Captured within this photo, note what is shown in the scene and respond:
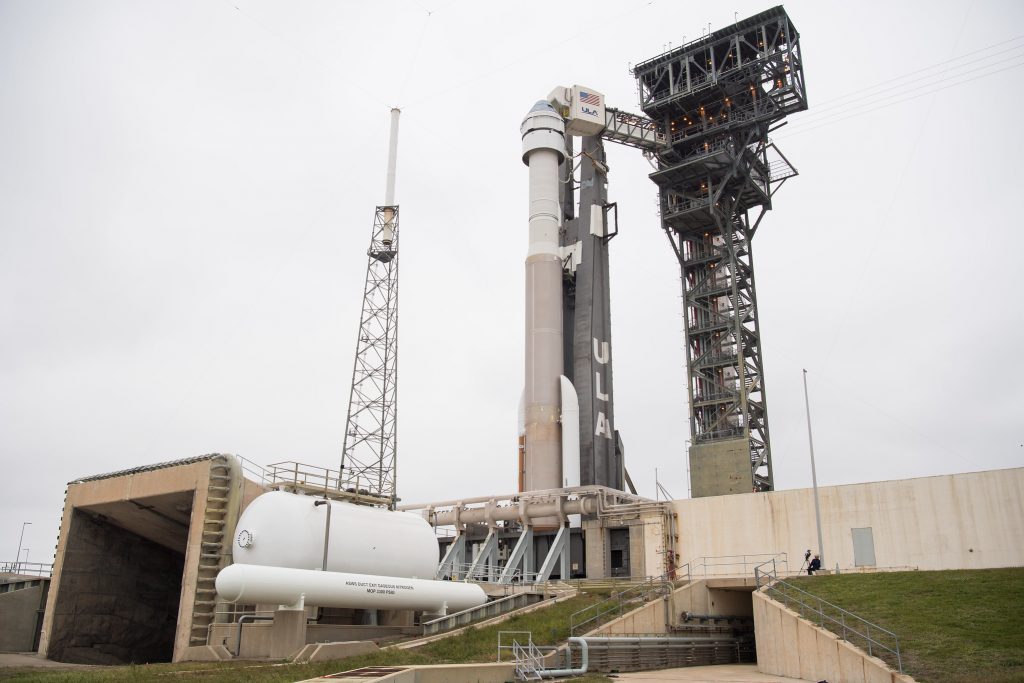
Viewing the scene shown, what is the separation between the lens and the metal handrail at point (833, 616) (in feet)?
78.2

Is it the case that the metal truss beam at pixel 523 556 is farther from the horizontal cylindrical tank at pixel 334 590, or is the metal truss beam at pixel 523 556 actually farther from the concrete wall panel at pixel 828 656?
the concrete wall panel at pixel 828 656

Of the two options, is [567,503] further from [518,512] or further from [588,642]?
[588,642]

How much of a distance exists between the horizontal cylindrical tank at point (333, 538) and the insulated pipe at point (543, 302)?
61.4ft

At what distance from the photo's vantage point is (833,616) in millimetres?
27594

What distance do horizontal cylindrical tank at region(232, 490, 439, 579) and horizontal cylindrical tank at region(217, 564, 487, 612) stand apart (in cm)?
110

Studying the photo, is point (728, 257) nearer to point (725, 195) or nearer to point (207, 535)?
point (725, 195)

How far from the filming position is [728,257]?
2584 inches

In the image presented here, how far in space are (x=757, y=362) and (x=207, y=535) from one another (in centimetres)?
4438

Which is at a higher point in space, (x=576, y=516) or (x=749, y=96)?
(x=749, y=96)

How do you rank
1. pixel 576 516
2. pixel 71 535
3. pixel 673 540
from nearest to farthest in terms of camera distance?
pixel 71 535 → pixel 673 540 → pixel 576 516

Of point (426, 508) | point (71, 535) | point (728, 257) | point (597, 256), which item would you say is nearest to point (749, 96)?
point (728, 257)

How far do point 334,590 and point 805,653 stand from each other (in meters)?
15.6

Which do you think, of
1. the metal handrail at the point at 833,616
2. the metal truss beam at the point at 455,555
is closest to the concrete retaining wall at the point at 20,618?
the metal truss beam at the point at 455,555

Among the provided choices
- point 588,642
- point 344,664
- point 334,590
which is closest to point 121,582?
point 334,590
